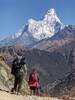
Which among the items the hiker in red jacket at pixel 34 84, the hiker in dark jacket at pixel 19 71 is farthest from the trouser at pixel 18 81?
the hiker in red jacket at pixel 34 84

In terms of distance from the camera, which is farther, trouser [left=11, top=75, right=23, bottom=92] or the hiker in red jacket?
the hiker in red jacket

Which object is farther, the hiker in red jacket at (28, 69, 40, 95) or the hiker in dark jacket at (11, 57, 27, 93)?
the hiker in red jacket at (28, 69, 40, 95)

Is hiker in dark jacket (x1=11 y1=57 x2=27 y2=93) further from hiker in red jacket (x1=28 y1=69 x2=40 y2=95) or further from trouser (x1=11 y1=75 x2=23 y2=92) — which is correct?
hiker in red jacket (x1=28 y1=69 x2=40 y2=95)

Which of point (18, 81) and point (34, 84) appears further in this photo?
point (34, 84)

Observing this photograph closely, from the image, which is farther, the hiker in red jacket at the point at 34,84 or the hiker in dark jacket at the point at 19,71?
the hiker in red jacket at the point at 34,84

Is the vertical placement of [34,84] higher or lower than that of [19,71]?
lower

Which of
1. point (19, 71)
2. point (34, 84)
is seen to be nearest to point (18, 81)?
point (19, 71)

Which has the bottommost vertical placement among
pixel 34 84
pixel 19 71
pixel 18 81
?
pixel 34 84

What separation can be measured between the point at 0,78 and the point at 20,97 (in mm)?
12802

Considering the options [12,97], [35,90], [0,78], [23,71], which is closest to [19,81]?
[23,71]

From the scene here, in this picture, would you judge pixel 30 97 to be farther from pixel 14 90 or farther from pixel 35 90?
pixel 35 90

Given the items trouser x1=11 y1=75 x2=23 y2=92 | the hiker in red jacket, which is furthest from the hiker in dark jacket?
the hiker in red jacket

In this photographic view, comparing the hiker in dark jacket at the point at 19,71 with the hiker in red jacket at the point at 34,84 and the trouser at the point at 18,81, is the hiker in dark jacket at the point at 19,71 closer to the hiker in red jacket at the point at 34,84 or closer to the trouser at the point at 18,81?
the trouser at the point at 18,81

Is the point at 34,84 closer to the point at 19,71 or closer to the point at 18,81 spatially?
the point at 18,81
